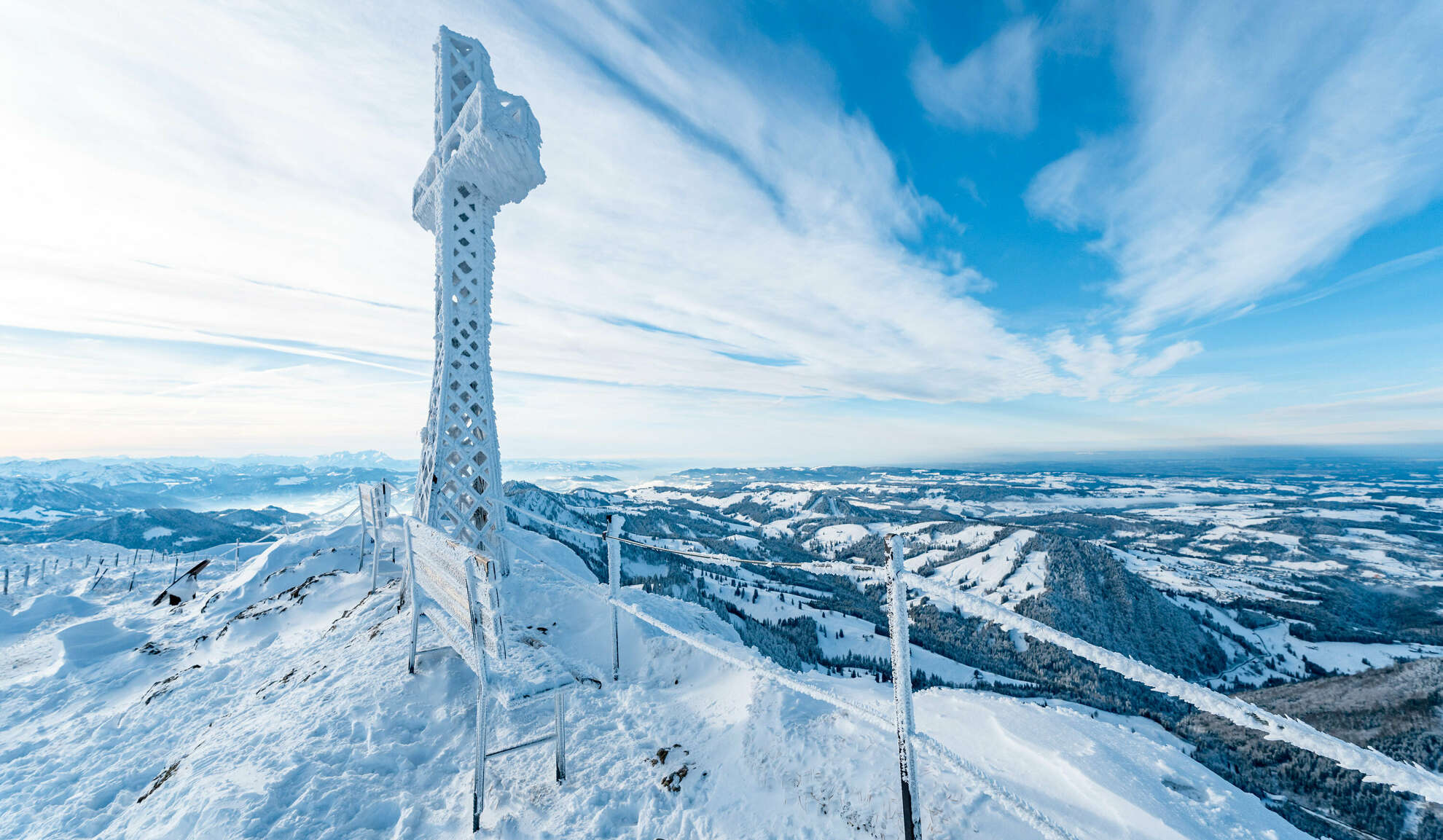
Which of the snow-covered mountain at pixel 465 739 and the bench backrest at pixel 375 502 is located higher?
the bench backrest at pixel 375 502

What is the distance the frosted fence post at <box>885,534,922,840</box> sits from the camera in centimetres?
366

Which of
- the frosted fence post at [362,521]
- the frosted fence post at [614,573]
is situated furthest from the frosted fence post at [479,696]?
the frosted fence post at [362,521]

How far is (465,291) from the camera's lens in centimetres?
1172

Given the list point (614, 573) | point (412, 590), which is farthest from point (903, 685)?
point (412, 590)

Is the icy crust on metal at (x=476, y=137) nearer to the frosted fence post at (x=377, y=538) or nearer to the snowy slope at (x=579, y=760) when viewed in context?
the frosted fence post at (x=377, y=538)

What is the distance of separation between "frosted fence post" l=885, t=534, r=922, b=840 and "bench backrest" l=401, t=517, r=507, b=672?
332 cm

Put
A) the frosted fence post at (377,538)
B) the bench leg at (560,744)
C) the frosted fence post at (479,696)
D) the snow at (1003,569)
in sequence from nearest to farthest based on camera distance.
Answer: the frosted fence post at (479,696), the bench leg at (560,744), the frosted fence post at (377,538), the snow at (1003,569)

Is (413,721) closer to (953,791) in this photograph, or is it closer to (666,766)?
(666,766)

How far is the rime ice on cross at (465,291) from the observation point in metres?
11.0

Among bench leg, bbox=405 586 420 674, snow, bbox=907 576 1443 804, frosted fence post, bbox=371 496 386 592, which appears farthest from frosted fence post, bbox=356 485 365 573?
snow, bbox=907 576 1443 804

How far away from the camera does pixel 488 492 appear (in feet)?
38.0

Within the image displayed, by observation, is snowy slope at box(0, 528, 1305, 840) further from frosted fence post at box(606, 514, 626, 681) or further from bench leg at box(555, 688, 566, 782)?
frosted fence post at box(606, 514, 626, 681)

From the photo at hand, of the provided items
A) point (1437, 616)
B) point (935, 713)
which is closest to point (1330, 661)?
point (1437, 616)

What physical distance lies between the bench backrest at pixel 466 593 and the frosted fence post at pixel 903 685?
10.9 feet
